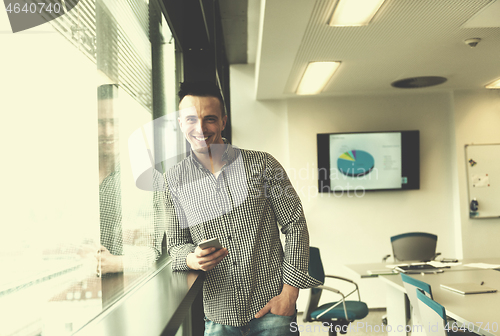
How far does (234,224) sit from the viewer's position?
150 centimetres

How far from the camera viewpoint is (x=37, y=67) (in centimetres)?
76

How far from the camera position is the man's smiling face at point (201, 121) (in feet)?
4.85

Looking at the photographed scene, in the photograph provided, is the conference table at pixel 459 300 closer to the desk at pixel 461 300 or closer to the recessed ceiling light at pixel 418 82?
Answer: the desk at pixel 461 300

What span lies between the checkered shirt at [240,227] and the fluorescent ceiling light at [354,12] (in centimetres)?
147

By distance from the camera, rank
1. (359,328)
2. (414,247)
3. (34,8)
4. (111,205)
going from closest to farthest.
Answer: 1. (34,8)
2. (111,205)
3. (414,247)
4. (359,328)

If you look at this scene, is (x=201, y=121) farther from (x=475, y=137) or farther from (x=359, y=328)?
(x=475, y=137)

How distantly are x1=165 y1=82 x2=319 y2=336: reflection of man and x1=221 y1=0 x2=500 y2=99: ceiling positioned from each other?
1.30m

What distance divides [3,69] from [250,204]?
3.32ft

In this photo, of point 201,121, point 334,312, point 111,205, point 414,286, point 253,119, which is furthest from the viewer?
point 253,119

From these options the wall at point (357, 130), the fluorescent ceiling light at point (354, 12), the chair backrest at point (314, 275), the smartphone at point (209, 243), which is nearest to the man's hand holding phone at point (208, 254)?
the smartphone at point (209, 243)

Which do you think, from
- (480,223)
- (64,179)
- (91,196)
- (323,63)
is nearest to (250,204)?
(91,196)

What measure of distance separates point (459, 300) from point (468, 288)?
279 millimetres

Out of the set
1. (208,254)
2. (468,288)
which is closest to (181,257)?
(208,254)

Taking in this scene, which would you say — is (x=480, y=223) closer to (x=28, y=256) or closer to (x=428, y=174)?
(x=428, y=174)
